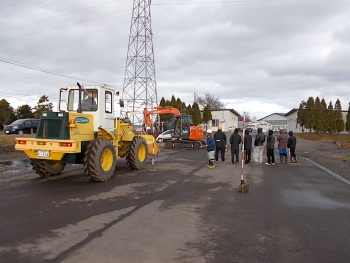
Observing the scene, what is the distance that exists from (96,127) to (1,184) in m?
3.31

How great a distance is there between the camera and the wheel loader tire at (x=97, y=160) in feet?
26.9

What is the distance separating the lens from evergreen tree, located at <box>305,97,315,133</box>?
58.7m

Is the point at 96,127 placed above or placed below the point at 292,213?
above

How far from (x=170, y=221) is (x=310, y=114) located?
61.9 meters

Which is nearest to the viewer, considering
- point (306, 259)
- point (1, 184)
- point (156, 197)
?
point (306, 259)

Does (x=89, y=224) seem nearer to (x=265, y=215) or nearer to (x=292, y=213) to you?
(x=265, y=215)

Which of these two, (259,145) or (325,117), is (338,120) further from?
(259,145)

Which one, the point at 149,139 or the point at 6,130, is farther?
the point at 6,130

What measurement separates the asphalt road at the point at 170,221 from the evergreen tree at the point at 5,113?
4356 centimetres

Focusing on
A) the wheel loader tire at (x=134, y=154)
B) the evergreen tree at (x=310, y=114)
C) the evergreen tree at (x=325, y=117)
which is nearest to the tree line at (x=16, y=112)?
the wheel loader tire at (x=134, y=154)

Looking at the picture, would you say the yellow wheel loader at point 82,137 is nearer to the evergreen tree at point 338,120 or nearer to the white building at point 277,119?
the evergreen tree at point 338,120

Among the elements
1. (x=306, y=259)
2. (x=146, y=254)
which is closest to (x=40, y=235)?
(x=146, y=254)

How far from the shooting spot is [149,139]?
13.4 metres

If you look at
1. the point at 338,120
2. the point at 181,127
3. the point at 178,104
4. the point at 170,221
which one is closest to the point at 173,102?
the point at 178,104
